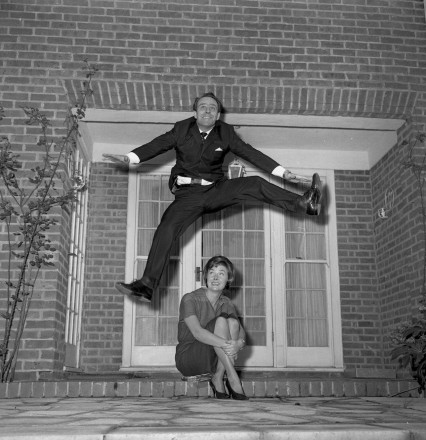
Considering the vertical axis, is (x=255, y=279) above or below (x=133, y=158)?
below

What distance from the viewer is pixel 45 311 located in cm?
461

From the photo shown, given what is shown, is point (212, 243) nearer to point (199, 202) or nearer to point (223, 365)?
point (199, 202)

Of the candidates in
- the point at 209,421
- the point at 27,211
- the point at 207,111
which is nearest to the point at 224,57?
the point at 207,111

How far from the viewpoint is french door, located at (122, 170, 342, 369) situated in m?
6.09

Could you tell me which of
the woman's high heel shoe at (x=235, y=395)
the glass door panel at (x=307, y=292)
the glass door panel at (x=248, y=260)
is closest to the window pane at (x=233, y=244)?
Result: the glass door panel at (x=248, y=260)

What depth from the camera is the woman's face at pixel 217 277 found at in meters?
3.93

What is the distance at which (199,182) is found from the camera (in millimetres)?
4070

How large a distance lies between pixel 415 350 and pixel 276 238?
8.27 ft

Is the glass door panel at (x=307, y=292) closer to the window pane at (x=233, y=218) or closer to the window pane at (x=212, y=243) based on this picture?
the window pane at (x=233, y=218)

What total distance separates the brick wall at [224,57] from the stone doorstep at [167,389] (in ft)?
3.13

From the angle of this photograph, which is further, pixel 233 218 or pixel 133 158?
pixel 233 218

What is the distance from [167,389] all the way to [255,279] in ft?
8.42

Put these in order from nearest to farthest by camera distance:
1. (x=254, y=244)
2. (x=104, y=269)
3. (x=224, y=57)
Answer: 1. (x=224, y=57)
2. (x=104, y=269)
3. (x=254, y=244)

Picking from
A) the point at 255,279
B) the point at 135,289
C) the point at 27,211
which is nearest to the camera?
the point at 135,289
